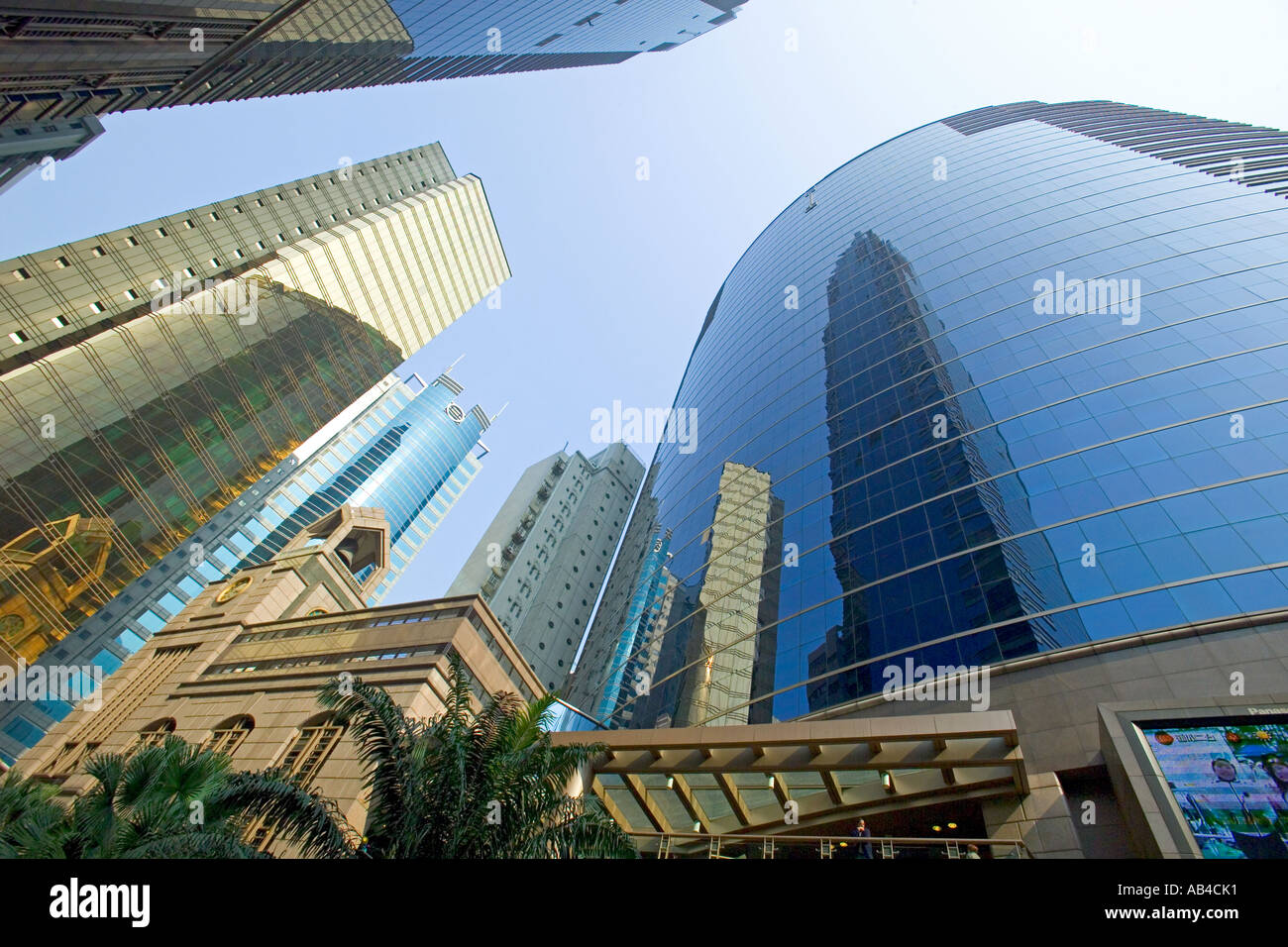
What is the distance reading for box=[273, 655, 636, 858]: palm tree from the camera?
451 inches

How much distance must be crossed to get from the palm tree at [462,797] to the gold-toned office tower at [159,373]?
27073 millimetres

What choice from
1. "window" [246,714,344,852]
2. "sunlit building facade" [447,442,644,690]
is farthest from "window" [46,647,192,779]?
"sunlit building facade" [447,442,644,690]

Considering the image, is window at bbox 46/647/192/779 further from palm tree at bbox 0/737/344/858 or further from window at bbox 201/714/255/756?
palm tree at bbox 0/737/344/858

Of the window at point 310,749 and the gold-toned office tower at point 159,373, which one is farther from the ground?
the gold-toned office tower at point 159,373

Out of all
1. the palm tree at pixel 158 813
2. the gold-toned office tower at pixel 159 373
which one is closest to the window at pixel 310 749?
the palm tree at pixel 158 813

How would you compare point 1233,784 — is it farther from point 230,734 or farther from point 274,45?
point 274,45

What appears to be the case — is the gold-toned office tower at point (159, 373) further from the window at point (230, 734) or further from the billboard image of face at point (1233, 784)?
the billboard image of face at point (1233, 784)

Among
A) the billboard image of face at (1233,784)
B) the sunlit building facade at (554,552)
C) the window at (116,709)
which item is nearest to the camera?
the billboard image of face at (1233,784)

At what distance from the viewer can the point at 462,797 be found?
457 inches

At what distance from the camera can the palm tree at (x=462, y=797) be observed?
37.6 feet

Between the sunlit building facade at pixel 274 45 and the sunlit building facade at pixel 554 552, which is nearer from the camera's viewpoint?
the sunlit building facade at pixel 274 45

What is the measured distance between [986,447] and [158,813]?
32456 millimetres

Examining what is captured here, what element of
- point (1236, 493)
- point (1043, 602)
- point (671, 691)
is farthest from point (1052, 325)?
point (671, 691)
